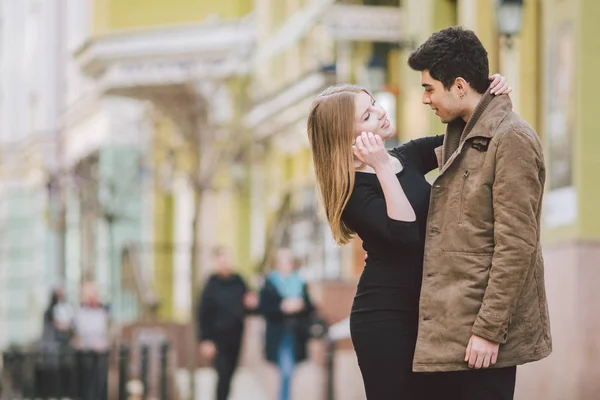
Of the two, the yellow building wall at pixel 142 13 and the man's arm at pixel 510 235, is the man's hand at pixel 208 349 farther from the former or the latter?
the yellow building wall at pixel 142 13

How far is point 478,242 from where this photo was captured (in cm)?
599

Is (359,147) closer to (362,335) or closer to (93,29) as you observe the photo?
(362,335)

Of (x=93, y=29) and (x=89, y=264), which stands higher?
(x=93, y=29)

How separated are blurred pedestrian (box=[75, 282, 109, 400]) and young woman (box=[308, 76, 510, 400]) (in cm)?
1393

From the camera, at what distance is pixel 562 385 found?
1513 cm

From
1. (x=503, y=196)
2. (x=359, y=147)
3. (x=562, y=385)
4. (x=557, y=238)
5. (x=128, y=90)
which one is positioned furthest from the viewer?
(x=128, y=90)

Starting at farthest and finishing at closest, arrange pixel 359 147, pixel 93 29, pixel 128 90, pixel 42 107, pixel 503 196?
Result: pixel 42 107, pixel 93 29, pixel 128 90, pixel 359 147, pixel 503 196

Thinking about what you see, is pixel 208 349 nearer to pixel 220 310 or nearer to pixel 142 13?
pixel 220 310

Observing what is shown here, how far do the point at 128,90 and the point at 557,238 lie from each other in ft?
64.8

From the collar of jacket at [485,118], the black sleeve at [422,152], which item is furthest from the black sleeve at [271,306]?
the collar of jacket at [485,118]

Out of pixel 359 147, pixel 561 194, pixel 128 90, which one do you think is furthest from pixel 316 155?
pixel 128 90

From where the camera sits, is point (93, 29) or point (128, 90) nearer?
point (128, 90)

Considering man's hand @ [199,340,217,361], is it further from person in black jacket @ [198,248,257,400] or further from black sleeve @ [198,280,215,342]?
black sleeve @ [198,280,215,342]

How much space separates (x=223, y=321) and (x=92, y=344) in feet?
18.0
